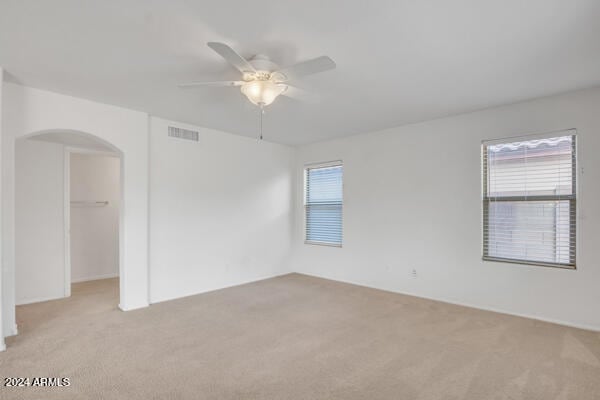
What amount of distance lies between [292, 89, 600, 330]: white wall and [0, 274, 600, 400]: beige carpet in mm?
349

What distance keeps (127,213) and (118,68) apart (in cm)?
187

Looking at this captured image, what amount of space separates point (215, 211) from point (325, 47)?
3.34m

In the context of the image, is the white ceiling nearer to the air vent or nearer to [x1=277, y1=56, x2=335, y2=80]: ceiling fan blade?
[x1=277, y1=56, x2=335, y2=80]: ceiling fan blade

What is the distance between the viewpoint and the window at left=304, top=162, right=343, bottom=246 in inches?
226

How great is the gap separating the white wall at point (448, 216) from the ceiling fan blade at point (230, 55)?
3127mm

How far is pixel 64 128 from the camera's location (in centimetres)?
348

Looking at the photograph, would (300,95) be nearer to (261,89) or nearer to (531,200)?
(261,89)

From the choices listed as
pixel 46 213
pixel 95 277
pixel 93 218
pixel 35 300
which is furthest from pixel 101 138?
pixel 95 277

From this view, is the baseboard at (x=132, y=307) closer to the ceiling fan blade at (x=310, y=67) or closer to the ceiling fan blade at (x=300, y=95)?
the ceiling fan blade at (x=300, y=95)

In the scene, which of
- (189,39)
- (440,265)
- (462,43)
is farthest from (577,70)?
(189,39)

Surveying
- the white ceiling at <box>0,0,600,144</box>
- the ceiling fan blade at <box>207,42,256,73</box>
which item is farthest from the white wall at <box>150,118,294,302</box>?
the ceiling fan blade at <box>207,42,256,73</box>

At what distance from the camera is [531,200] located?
3.70 m

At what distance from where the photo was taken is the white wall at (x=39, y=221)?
13.9ft

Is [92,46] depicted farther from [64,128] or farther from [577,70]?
[577,70]
